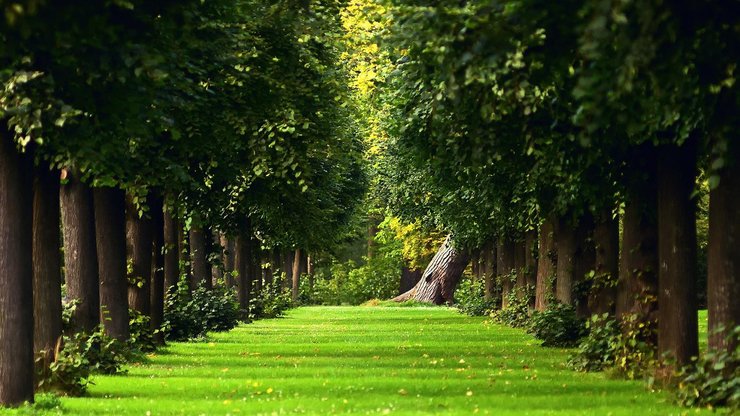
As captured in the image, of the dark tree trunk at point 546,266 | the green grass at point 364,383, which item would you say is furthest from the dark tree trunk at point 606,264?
the dark tree trunk at point 546,266

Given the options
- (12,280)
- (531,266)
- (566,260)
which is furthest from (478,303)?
(12,280)

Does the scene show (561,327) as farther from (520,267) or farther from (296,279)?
(296,279)

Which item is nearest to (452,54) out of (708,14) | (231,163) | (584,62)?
(584,62)

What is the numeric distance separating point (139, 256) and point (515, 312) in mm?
18193

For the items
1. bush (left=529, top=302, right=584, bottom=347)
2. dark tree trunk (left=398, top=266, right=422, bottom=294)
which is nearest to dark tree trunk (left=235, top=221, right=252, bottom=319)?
bush (left=529, top=302, right=584, bottom=347)

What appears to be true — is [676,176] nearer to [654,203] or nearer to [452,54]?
[654,203]

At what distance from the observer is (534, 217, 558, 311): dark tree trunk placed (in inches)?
1399

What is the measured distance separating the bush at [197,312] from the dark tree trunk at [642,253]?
13.1 metres

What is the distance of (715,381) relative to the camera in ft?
50.2

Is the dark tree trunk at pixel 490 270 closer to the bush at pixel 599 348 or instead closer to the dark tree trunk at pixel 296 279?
the dark tree trunk at pixel 296 279

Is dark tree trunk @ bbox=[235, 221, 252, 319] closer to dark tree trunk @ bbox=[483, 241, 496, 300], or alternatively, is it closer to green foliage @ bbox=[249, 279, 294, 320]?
green foliage @ bbox=[249, 279, 294, 320]

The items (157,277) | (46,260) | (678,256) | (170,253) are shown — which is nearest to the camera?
(678,256)

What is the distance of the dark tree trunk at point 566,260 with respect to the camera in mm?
31000

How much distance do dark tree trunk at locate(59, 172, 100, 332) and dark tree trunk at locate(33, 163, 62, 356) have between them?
7.94ft
